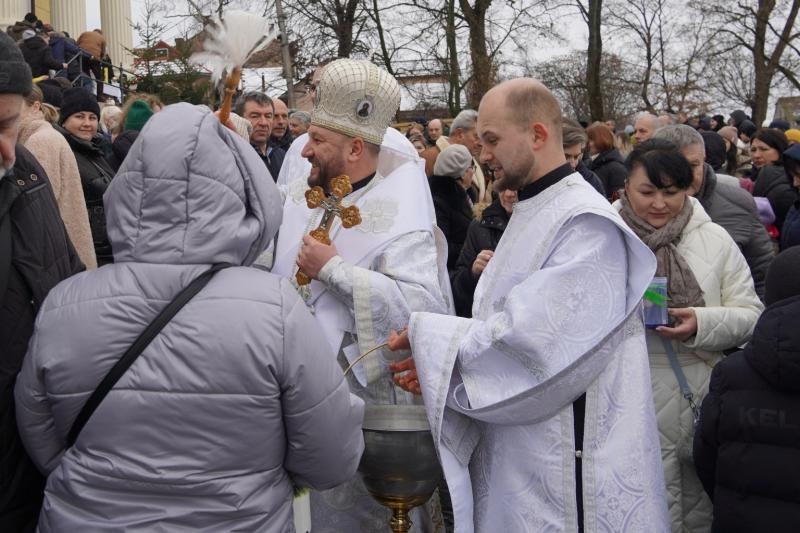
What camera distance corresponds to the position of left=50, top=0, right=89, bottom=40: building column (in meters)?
23.3

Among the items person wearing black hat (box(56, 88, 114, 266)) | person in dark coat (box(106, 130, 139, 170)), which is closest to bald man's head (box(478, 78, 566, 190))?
person wearing black hat (box(56, 88, 114, 266))

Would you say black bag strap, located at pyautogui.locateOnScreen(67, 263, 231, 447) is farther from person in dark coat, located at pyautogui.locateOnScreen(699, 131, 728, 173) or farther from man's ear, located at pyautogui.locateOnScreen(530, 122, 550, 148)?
person in dark coat, located at pyautogui.locateOnScreen(699, 131, 728, 173)

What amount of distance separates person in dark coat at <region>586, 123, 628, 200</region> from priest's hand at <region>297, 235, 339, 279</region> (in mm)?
4082

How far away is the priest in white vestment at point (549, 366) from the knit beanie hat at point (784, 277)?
0.41m

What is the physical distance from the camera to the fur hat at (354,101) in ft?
11.3

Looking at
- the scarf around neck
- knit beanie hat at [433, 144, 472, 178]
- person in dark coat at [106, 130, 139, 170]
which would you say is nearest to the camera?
the scarf around neck

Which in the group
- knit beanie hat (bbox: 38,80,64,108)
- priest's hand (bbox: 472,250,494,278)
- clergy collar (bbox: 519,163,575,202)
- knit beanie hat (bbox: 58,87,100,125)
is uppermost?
knit beanie hat (bbox: 38,80,64,108)

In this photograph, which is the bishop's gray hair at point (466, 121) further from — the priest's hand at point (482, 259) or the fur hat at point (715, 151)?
the priest's hand at point (482, 259)

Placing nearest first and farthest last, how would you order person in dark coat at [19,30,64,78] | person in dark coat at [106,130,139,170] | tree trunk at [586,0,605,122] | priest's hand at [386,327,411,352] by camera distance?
priest's hand at [386,327,411,352] → person in dark coat at [106,130,139,170] → person in dark coat at [19,30,64,78] → tree trunk at [586,0,605,122]

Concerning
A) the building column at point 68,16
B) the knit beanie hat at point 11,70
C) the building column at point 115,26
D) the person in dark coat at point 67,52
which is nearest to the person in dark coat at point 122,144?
the knit beanie hat at point 11,70

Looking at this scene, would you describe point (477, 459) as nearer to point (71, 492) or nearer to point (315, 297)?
point (315, 297)

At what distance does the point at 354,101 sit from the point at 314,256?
2.16 ft

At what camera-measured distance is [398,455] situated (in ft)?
9.12

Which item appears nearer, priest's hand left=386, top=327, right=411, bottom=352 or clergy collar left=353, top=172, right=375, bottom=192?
priest's hand left=386, top=327, right=411, bottom=352
